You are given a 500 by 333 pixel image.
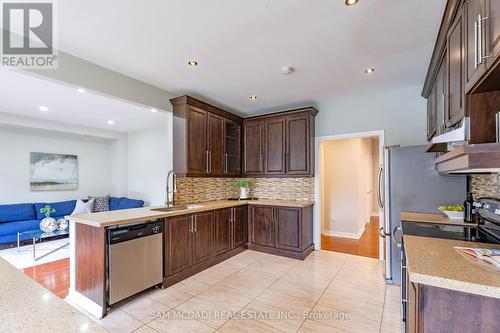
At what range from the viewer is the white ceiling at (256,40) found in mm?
1856

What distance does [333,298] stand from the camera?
8.50 ft

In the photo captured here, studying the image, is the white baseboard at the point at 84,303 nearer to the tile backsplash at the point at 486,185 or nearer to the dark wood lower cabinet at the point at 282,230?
the dark wood lower cabinet at the point at 282,230

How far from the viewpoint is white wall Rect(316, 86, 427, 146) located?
11.5 feet

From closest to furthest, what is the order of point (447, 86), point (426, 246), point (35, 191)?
point (426, 246) < point (447, 86) < point (35, 191)

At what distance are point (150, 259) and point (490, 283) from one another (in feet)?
9.03

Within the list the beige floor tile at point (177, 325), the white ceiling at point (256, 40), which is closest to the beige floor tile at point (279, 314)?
the beige floor tile at point (177, 325)

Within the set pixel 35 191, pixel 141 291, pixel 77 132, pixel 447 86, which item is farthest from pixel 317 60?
pixel 35 191

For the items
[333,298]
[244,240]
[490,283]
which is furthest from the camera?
[244,240]

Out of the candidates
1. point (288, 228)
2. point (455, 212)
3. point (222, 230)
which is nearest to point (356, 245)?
point (288, 228)

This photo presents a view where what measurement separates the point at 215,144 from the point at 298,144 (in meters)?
1.44

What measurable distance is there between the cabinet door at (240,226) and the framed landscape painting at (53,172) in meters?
4.79

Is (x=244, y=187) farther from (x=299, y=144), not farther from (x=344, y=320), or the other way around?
(x=344, y=320)

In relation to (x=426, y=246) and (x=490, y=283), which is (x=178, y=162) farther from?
(x=490, y=283)

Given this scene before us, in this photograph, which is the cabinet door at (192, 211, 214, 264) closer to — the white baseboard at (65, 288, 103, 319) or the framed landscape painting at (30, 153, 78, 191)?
the white baseboard at (65, 288, 103, 319)
